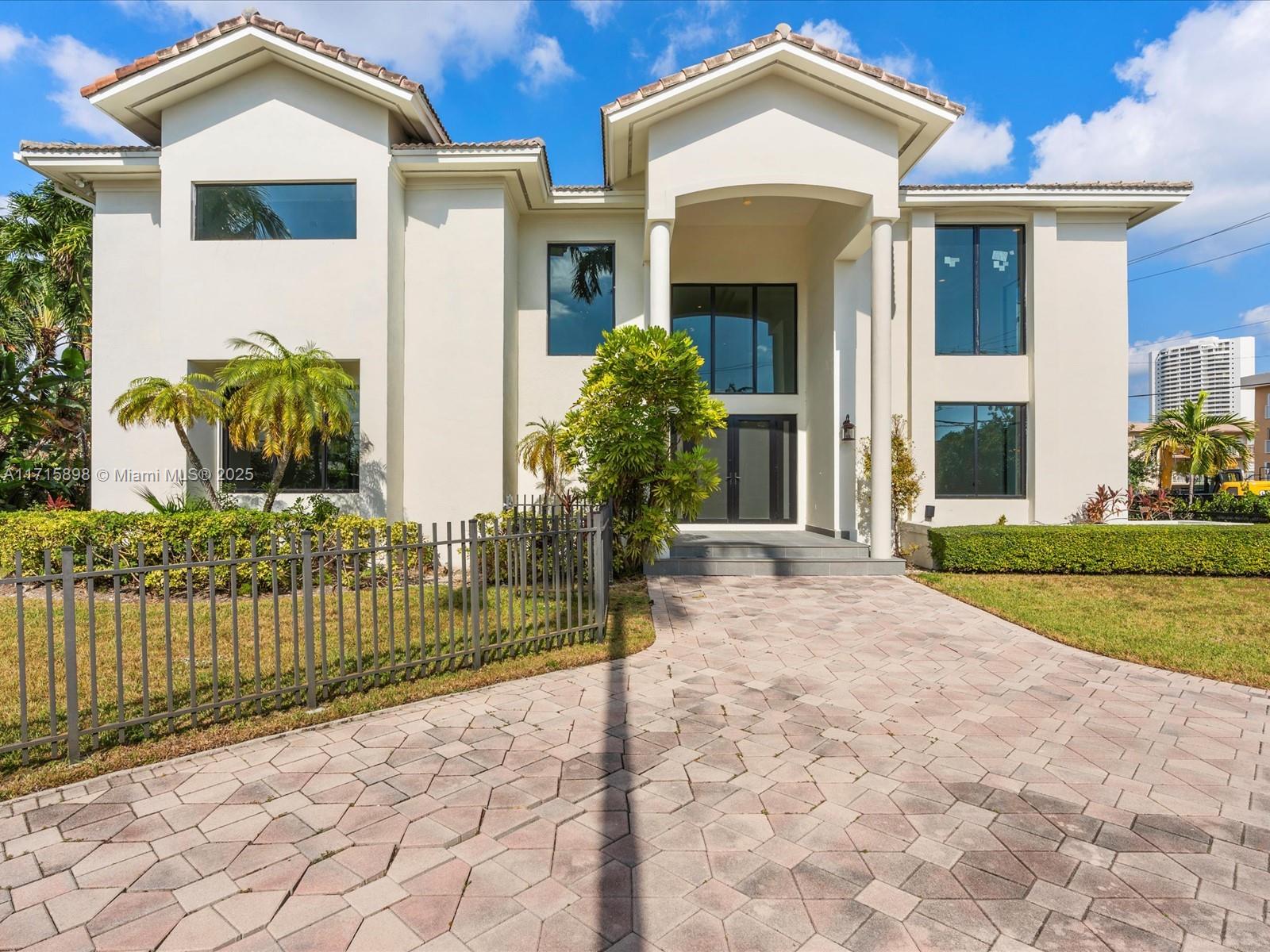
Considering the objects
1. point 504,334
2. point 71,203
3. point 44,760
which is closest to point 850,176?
point 504,334

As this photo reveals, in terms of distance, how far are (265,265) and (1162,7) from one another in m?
18.1

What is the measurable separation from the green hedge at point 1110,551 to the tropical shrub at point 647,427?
514 cm

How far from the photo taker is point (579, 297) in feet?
41.2

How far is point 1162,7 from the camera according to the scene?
12297mm

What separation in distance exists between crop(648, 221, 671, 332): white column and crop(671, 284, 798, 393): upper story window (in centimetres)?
343

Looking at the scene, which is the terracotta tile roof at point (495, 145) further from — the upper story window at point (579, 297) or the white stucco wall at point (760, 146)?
the upper story window at point (579, 297)

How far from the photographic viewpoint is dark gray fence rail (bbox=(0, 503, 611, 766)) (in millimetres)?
3736

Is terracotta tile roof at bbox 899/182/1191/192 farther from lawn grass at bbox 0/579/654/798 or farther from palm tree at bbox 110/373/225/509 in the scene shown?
palm tree at bbox 110/373/225/509

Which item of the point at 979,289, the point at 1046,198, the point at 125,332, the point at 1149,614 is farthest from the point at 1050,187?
the point at 125,332

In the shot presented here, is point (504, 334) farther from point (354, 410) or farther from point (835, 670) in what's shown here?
point (835, 670)

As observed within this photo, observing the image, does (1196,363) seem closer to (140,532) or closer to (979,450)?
(979,450)

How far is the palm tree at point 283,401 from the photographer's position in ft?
27.9

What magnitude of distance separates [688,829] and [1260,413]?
59764mm

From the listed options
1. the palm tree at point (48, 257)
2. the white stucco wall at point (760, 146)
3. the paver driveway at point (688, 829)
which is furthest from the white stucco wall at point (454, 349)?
the palm tree at point (48, 257)
